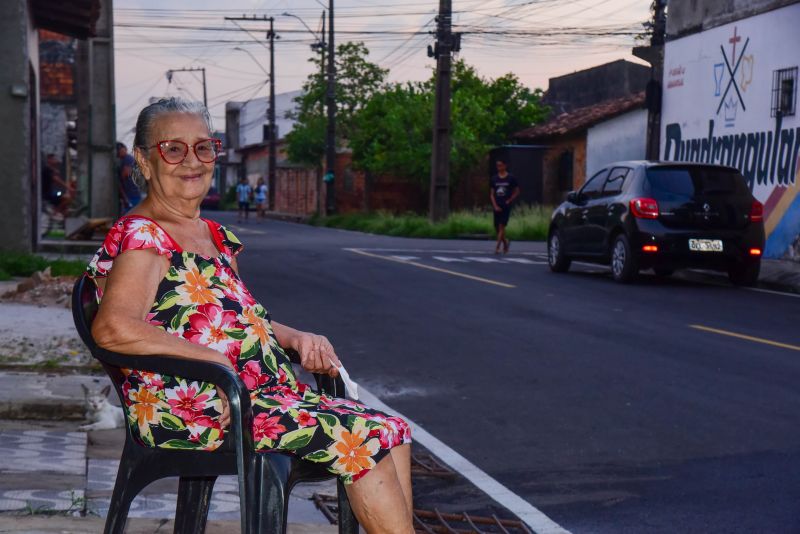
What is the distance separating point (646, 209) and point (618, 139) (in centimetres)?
2619

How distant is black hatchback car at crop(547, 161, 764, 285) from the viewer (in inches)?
661

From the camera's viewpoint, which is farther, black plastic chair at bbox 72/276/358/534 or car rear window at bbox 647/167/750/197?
car rear window at bbox 647/167/750/197

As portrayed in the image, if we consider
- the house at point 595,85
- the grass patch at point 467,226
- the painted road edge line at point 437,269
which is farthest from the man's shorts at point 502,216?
the house at point 595,85

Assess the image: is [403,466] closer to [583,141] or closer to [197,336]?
[197,336]

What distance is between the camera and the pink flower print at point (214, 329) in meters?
3.63

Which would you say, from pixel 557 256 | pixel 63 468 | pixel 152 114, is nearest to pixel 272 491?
pixel 152 114

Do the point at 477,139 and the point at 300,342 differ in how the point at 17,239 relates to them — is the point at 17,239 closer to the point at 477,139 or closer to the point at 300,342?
the point at 300,342

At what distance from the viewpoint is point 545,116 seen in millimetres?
61406

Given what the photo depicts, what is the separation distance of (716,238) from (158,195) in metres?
13.9

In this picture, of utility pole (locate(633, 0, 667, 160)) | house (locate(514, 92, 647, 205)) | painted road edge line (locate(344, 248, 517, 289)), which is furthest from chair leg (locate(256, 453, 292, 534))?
house (locate(514, 92, 647, 205))

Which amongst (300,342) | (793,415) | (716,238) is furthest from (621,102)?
(300,342)

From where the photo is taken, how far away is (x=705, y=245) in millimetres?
16766

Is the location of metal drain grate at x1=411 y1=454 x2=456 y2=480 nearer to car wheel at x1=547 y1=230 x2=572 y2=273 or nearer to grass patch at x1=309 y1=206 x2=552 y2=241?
car wheel at x1=547 y1=230 x2=572 y2=273

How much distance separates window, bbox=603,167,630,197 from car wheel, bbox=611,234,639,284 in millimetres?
721
